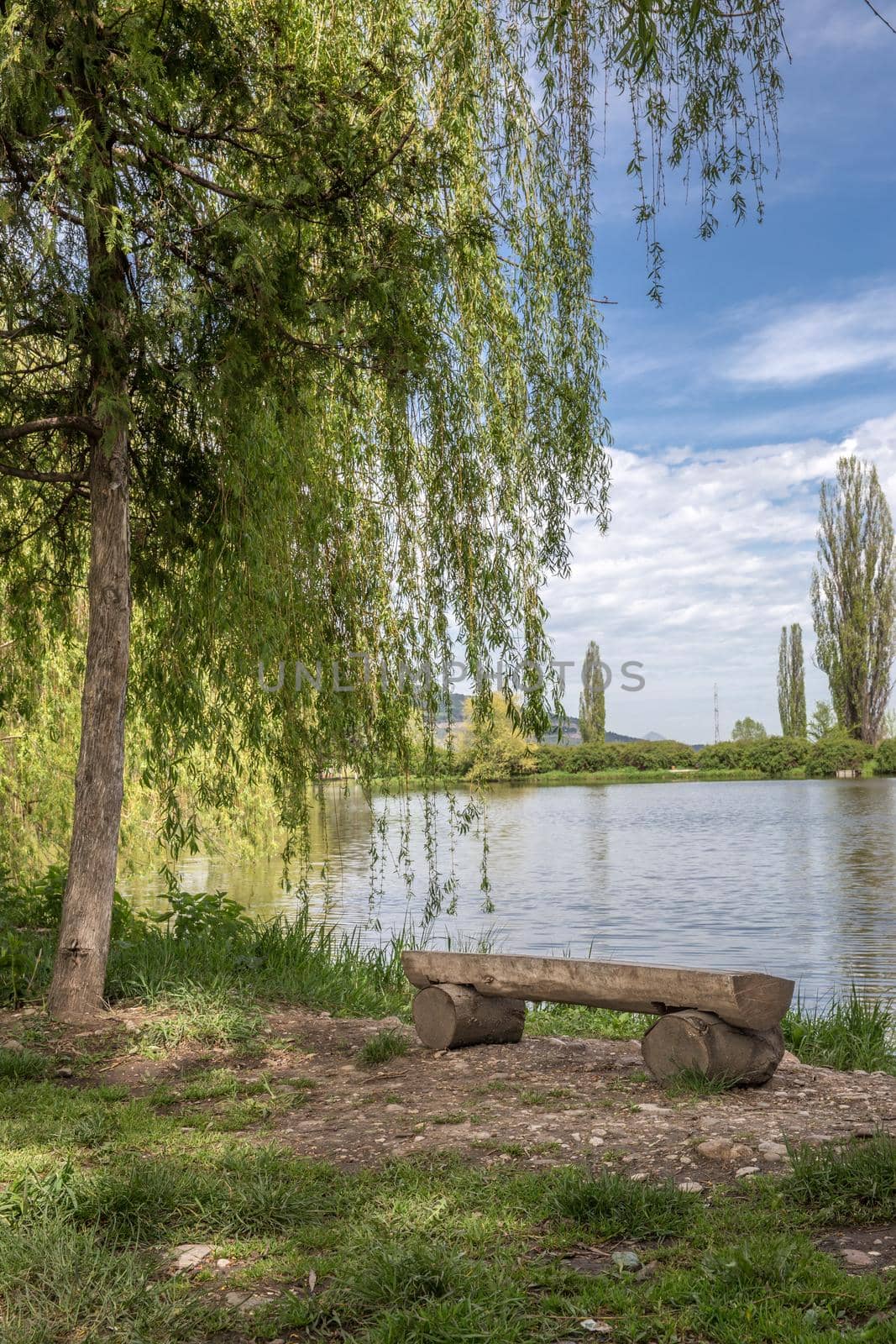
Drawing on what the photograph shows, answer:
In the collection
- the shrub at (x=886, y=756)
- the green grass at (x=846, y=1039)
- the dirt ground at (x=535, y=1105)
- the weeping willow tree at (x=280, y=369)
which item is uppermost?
the weeping willow tree at (x=280, y=369)

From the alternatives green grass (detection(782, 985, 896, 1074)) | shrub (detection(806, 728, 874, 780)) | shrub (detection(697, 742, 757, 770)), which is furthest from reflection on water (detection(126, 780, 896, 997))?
shrub (detection(697, 742, 757, 770))

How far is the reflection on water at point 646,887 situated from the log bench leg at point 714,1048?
87.7 inches

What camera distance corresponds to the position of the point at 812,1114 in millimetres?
3998

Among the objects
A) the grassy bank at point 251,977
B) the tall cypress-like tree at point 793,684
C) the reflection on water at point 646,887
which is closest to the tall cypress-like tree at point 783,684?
the tall cypress-like tree at point 793,684

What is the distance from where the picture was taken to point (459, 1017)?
16.9 ft

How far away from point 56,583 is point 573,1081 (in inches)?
172

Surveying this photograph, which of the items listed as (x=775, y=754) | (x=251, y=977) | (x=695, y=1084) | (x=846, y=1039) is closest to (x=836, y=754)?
(x=775, y=754)

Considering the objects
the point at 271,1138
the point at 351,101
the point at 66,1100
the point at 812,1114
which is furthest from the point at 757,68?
the point at 66,1100

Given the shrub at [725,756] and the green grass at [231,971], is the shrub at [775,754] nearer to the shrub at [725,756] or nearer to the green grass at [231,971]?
the shrub at [725,756]

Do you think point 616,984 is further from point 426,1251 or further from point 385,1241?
point 426,1251

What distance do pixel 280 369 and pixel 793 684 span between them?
176 ft

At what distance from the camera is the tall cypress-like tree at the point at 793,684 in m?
55.7

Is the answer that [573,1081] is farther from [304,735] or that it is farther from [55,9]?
[55,9]

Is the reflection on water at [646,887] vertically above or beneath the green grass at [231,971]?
beneath
